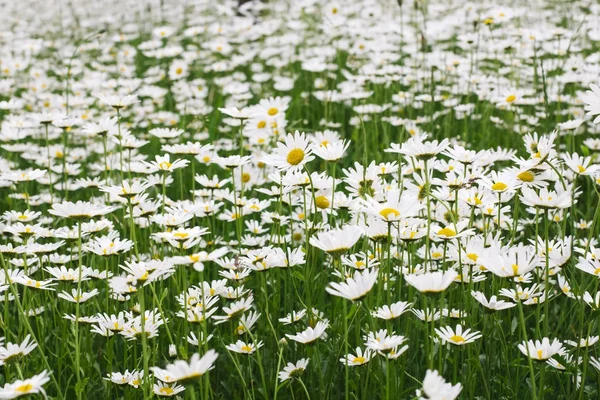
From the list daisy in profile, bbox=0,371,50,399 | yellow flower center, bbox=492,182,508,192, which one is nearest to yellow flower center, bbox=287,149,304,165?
yellow flower center, bbox=492,182,508,192

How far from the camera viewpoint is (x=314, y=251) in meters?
2.13

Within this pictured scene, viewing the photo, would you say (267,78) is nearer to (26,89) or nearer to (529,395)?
(26,89)

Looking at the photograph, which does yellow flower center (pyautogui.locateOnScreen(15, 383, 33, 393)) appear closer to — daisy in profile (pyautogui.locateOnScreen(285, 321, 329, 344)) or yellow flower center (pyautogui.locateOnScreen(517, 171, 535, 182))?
daisy in profile (pyautogui.locateOnScreen(285, 321, 329, 344))

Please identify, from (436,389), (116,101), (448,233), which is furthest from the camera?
(116,101)

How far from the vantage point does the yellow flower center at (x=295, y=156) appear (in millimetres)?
1949

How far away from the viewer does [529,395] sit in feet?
5.93

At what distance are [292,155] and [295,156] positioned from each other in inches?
0.6

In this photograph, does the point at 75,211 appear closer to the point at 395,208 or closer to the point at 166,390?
the point at 166,390

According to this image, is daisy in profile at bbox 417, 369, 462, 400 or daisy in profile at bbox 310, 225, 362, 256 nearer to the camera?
daisy in profile at bbox 417, 369, 462, 400

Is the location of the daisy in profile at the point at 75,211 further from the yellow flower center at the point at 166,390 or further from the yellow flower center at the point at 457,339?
the yellow flower center at the point at 457,339

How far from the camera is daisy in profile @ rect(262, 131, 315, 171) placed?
195 centimetres

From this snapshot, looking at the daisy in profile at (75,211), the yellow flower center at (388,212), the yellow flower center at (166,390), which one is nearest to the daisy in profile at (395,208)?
the yellow flower center at (388,212)

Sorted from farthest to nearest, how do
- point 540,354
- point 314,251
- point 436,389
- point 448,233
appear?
point 314,251 → point 448,233 → point 540,354 → point 436,389

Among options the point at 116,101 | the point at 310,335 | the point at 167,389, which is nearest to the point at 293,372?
the point at 310,335
